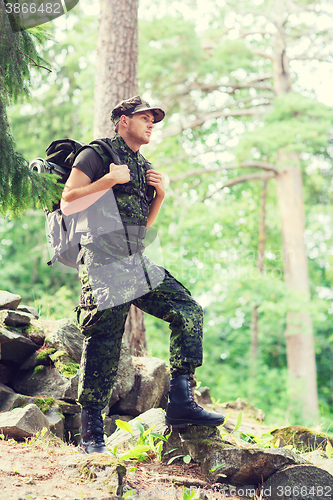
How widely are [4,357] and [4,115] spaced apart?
249 cm

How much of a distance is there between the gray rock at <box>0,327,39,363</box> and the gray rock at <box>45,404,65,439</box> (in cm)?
76

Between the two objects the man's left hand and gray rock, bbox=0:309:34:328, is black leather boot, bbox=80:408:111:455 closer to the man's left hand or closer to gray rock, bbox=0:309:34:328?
the man's left hand

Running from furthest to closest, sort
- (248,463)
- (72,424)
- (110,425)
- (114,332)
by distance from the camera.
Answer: (110,425) < (72,424) < (114,332) < (248,463)

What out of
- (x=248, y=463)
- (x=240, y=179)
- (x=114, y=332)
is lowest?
(x=248, y=463)

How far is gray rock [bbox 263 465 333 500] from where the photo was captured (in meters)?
2.78

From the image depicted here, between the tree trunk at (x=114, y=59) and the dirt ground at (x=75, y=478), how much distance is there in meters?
4.29

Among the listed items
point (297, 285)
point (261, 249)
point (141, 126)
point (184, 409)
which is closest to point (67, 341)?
point (184, 409)

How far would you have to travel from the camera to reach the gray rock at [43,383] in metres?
4.14

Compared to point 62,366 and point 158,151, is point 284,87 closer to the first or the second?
point 158,151

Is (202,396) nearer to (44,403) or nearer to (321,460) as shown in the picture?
(321,460)

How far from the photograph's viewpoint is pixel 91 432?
2984 mm

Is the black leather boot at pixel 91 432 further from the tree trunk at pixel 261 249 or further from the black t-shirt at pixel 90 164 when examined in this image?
the tree trunk at pixel 261 249

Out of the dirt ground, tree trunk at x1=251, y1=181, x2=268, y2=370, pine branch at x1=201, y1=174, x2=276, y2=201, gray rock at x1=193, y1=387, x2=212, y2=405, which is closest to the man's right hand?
the dirt ground

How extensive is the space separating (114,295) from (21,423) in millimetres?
1278
